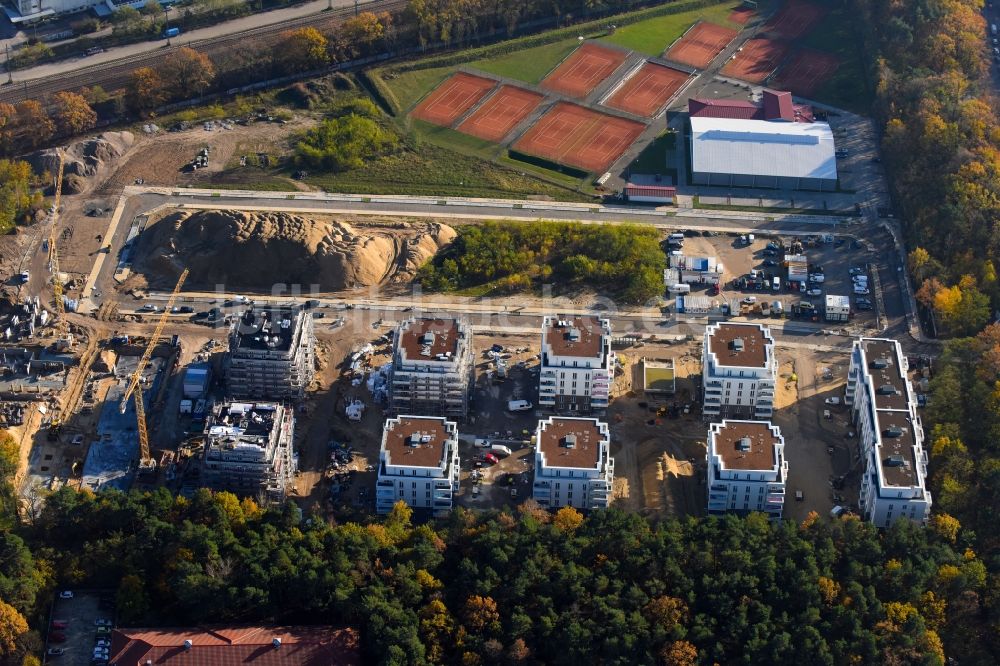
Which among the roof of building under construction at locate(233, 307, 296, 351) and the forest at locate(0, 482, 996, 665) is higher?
the roof of building under construction at locate(233, 307, 296, 351)

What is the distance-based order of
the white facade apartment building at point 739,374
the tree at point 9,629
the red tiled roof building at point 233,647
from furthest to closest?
the white facade apartment building at point 739,374 < the tree at point 9,629 < the red tiled roof building at point 233,647

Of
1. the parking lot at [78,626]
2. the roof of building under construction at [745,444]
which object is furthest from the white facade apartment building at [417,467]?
the parking lot at [78,626]

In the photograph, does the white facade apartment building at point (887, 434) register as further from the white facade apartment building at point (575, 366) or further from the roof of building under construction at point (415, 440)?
the roof of building under construction at point (415, 440)

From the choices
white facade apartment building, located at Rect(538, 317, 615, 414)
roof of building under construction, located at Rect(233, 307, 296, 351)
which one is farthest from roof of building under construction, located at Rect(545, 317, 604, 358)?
roof of building under construction, located at Rect(233, 307, 296, 351)

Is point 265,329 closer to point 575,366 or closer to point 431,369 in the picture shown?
point 431,369

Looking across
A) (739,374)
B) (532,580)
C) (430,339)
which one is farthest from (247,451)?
(739,374)

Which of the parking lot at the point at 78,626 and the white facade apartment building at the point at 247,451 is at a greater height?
the white facade apartment building at the point at 247,451

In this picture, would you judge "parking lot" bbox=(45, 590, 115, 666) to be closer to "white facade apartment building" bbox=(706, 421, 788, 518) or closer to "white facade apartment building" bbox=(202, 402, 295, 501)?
"white facade apartment building" bbox=(202, 402, 295, 501)
